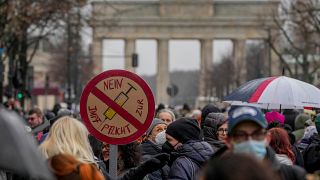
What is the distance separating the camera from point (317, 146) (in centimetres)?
1073

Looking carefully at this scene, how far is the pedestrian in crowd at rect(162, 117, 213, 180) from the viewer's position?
29.2 feet

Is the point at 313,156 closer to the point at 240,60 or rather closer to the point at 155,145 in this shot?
the point at 155,145

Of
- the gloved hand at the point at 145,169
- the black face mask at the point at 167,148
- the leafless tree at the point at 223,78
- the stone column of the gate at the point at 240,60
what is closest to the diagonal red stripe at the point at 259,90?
the black face mask at the point at 167,148

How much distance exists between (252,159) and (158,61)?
11663cm

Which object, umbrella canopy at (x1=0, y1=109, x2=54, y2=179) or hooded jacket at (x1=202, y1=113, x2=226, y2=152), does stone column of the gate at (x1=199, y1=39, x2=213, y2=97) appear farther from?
umbrella canopy at (x1=0, y1=109, x2=54, y2=179)

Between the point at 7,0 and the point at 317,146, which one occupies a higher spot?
the point at 7,0

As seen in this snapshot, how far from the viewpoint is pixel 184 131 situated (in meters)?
9.48

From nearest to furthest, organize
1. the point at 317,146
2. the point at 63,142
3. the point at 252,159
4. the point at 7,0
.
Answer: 1. the point at 252,159
2. the point at 63,142
3. the point at 317,146
4. the point at 7,0

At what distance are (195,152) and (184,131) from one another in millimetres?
386

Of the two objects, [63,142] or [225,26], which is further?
[225,26]

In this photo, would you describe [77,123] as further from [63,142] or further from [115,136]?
[115,136]

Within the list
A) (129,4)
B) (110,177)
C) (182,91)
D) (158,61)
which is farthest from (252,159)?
(182,91)

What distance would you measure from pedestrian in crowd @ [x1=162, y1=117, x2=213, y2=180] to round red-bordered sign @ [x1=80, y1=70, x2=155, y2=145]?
0.40 m

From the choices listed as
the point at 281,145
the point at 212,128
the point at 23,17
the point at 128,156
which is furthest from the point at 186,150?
the point at 23,17
